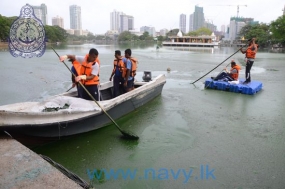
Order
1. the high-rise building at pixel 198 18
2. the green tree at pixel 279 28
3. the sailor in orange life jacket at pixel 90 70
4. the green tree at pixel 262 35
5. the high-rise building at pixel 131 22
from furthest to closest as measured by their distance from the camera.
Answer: the high-rise building at pixel 131 22
the high-rise building at pixel 198 18
the green tree at pixel 262 35
the green tree at pixel 279 28
the sailor in orange life jacket at pixel 90 70

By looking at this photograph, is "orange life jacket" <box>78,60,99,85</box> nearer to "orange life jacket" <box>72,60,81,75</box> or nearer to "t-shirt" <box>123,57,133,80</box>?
"orange life jacket" <box>72,60,81,75</box>

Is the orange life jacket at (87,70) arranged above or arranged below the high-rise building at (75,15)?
below

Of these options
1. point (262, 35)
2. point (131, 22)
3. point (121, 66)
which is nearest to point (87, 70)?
point (121, 66)

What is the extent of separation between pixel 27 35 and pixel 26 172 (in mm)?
2007

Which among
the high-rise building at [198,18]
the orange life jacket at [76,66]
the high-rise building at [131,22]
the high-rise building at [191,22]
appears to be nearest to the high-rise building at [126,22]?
the high-rise building at [131,22]

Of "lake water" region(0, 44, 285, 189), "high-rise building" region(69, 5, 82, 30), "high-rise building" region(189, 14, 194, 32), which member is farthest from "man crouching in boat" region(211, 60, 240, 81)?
"high-rise building" region(189, 14, 194, 32)

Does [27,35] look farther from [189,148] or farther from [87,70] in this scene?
[189,148]

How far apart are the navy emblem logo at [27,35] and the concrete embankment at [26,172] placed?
56.0 inches

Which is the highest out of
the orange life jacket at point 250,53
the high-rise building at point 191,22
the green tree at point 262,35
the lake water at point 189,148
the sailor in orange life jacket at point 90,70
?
the high-rise building at point 191,22

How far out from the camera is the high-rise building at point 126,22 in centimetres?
17038

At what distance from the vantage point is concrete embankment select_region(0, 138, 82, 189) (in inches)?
93.7

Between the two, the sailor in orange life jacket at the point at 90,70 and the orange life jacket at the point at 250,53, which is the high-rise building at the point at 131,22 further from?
the sailor in orange life jacket at the point at 90,70

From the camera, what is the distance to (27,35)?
143 inches

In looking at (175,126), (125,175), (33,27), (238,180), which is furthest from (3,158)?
(175,126)
